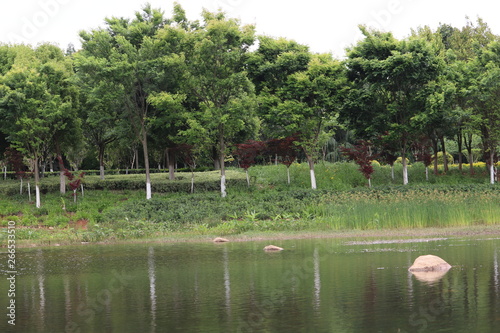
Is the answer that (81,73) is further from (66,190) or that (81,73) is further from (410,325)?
(410,325)

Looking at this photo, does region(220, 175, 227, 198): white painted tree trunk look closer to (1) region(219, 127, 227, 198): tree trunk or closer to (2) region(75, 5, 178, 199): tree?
(1) region(219, 127, 227, 198): tree trunk

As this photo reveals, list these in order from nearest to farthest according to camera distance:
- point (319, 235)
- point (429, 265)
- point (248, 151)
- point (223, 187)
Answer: point (429, 265)
point (319, 235)
point (223, 187)
point (248, 151)

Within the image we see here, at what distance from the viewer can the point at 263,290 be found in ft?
52.3

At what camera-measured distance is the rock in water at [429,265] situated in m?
17.7

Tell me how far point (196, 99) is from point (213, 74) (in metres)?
2.93

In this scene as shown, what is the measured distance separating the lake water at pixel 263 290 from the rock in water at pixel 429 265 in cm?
43

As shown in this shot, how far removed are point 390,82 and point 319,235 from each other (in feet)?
56.3

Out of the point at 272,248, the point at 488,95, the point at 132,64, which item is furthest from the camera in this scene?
the point at 488,95

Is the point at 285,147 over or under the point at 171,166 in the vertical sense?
over

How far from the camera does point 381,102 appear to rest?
43312 mm

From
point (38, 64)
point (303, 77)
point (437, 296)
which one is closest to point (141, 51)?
point (38, 64)

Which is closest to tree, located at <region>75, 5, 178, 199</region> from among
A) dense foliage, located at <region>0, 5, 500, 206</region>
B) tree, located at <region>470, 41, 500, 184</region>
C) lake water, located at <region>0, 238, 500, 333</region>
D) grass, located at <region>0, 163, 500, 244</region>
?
dense foliage, located at <region>0, 5, 500, 206</region>

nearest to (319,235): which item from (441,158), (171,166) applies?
Answer: (171,166)

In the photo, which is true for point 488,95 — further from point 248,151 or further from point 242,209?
point 242,209
